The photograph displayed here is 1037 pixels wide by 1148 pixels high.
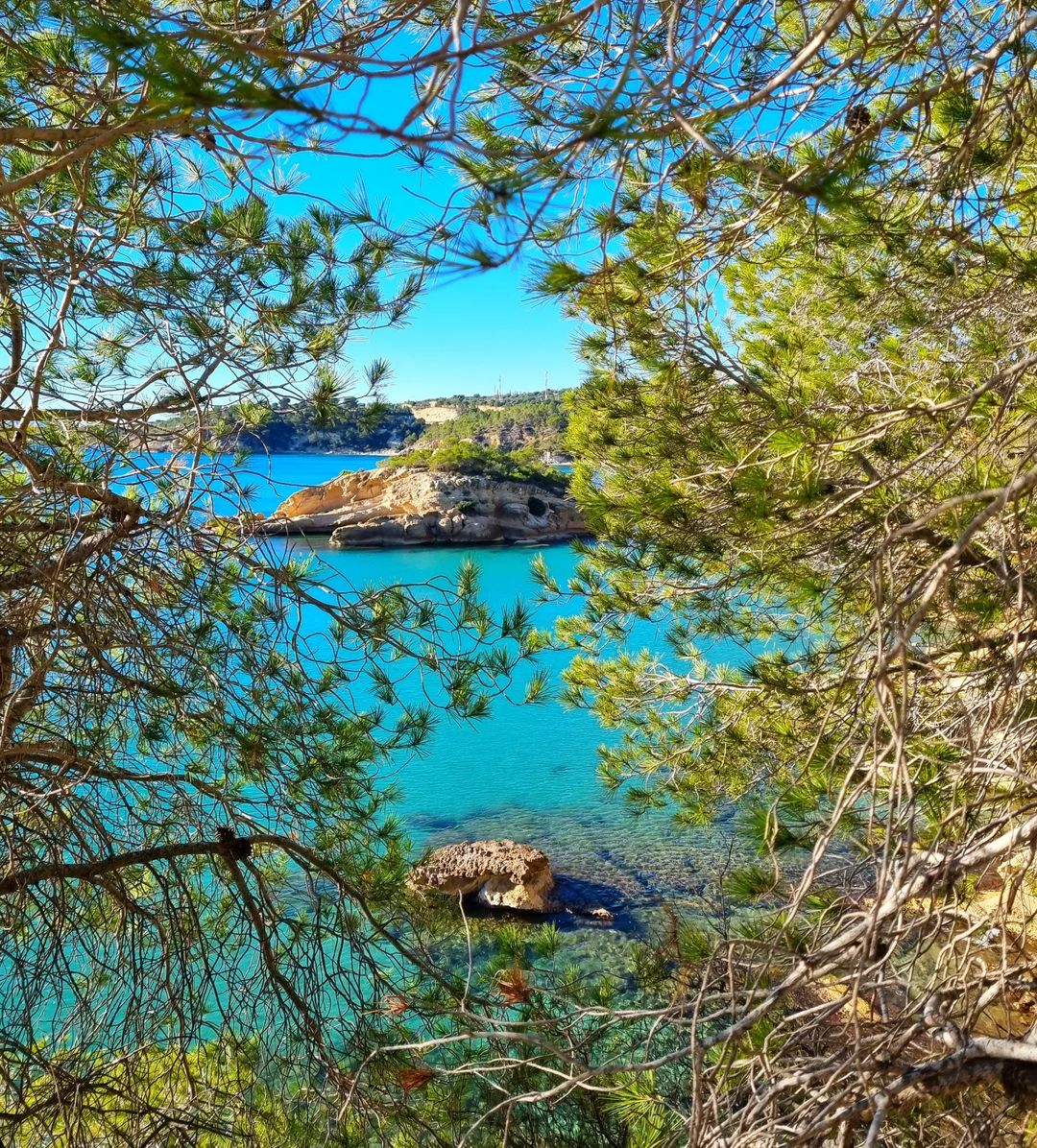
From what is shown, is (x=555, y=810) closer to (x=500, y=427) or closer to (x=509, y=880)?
(x=509, y=880)

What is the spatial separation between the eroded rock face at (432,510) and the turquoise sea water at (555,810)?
32.2ft

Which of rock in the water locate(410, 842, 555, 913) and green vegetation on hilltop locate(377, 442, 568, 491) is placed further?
green vegetation on hilltop locate(377, 442, 568, 491)

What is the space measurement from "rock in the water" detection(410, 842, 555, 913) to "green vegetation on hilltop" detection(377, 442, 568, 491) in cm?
1632

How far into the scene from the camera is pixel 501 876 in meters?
6.61

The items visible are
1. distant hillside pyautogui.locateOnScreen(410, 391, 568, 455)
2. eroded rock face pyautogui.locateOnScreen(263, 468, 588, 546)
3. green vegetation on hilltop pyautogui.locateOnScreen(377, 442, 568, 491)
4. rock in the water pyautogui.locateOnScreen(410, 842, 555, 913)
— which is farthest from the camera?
distant hillside pyautogui.locateOnScreen(410, 391, 568, 455)

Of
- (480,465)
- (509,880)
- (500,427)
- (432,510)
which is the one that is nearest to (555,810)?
(509,880)

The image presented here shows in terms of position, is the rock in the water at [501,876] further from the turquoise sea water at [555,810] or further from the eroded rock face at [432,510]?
the eroded rock face at [432,510]

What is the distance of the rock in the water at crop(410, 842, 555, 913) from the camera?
256 inches

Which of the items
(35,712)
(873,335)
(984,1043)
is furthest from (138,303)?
(873,335)

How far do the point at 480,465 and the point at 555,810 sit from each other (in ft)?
50.9

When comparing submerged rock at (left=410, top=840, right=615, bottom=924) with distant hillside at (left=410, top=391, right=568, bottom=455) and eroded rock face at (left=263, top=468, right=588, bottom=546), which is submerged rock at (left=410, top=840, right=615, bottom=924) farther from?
distant hillside at (left=410, top=391, right=568, bottom=455)

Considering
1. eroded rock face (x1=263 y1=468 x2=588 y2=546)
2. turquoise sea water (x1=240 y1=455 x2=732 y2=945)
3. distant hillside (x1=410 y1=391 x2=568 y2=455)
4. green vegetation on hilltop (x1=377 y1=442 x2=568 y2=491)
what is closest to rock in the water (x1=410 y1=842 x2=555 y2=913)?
turquoise sea water (x1=240 y1=455 x2=732 y2=945)

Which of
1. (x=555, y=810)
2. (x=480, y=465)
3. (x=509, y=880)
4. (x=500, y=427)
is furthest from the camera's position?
(x=500, y=427)

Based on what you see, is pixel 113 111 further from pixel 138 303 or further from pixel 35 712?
pixel 35 712
